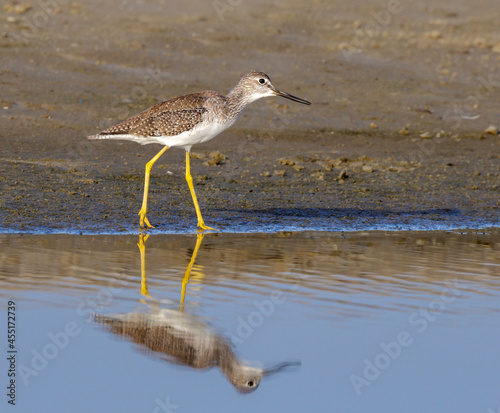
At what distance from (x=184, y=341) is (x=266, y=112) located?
10.6 metres

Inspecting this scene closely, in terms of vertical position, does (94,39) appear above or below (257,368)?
above

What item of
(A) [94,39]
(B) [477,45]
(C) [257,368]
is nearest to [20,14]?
(A) [94,39]

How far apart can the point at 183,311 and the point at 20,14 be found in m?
14.8

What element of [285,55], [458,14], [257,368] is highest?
[458,14]

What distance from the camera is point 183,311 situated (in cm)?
789

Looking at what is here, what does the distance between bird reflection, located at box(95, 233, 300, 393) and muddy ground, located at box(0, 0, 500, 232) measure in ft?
11.7

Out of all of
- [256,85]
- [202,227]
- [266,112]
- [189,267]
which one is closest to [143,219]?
[202,227]

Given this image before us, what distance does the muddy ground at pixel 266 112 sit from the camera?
1254 cm

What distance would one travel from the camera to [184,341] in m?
7.16

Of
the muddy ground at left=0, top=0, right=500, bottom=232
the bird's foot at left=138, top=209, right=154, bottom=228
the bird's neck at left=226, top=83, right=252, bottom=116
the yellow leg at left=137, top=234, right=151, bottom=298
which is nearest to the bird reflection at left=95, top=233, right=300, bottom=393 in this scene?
the yellow leg at left=137, top=234, right=151, bottom=298

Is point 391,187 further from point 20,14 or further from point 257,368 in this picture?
point 20,14

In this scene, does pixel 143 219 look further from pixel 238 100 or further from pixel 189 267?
pixel 189 267

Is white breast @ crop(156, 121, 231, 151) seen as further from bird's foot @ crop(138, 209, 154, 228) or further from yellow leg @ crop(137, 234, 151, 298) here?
yellow leg @ crop(137, 234, 151, 298)

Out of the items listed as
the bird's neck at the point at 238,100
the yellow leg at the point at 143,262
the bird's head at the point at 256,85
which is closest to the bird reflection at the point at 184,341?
the yellow leg at the point at 143,262
